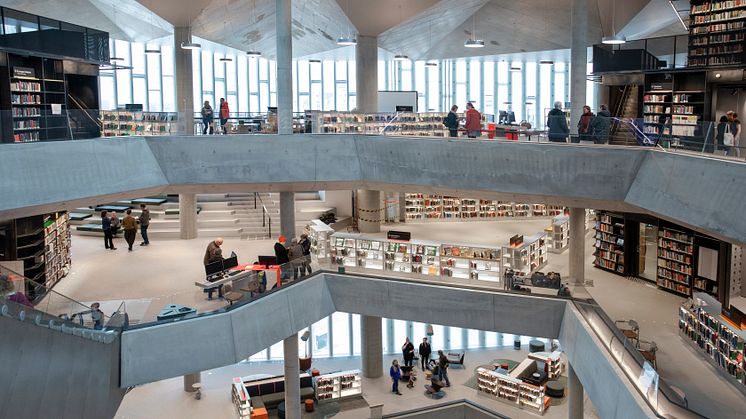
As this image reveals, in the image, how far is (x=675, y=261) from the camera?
18312 mm

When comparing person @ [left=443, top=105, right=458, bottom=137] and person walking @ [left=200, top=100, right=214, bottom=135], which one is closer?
person @ [left=443, top=105, right=458, bottom=137]

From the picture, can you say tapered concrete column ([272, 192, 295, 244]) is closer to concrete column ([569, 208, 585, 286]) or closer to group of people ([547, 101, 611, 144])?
concrete column ([569, 208, 585, 286])

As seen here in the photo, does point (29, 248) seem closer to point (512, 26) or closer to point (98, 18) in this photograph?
point (98, 18)

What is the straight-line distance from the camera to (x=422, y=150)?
18.3 m

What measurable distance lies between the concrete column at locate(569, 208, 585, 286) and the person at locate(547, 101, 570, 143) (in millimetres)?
2308

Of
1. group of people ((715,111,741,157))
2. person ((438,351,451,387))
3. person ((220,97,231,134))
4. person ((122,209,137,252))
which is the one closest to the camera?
group of people ((715,111,741,157))

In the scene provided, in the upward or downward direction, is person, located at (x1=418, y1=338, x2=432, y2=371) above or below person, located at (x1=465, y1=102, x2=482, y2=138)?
below

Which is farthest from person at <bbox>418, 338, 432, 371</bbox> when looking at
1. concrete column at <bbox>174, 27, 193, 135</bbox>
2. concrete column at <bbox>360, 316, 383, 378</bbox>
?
concrete column at <bbox>174, 27, 193, 135</bbox>

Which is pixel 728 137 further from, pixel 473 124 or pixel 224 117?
pixel 224 117

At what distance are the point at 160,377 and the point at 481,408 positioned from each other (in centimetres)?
856

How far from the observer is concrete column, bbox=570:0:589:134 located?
17.3 meters

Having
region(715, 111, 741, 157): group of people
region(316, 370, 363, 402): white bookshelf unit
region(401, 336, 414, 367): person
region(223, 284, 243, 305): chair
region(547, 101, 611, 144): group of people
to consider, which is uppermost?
region(547, 101, 611, 144): group of people

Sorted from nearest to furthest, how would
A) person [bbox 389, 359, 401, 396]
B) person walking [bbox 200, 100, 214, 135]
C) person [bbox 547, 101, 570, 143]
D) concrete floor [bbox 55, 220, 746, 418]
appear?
1. concrete floor [bbox 55, 220, 746, 418]
2. person [bbox 547, 101, 570, 143]
3. person walking [bbox 200, 100, 214, 135]
4. person [bbox 389, 359, 401, 396]

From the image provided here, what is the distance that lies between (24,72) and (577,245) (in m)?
14.4
